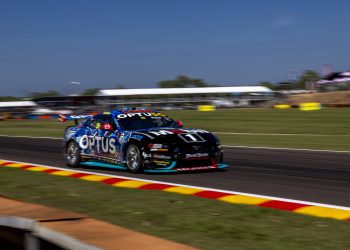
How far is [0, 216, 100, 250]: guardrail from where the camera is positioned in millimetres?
3854

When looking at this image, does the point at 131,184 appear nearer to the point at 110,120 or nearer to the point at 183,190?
the point at 183,190

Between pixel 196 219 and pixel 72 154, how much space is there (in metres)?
7.63

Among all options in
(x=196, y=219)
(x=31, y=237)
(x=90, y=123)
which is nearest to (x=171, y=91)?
(x=90, y=123)

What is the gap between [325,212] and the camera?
7.10 metres

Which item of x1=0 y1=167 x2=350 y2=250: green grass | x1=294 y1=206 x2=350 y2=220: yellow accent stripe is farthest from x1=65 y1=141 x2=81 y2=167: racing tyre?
x1=294 y1=206 x2=350 y2=220: yellow accent stripe

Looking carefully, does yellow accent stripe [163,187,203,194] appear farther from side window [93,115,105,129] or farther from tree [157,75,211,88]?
tree [157,75,211,88]

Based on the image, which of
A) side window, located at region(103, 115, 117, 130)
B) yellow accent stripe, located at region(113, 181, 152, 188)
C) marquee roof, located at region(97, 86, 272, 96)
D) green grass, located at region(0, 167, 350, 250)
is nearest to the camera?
green grass, located at region(0, 167, 350, 250)

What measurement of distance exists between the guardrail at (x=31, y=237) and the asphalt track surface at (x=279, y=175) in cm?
477

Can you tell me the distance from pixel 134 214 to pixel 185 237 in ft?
4.79

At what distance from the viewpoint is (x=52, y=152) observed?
1800cm

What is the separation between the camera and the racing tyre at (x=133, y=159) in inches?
450

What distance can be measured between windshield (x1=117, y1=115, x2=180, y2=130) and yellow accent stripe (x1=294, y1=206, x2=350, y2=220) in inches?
211

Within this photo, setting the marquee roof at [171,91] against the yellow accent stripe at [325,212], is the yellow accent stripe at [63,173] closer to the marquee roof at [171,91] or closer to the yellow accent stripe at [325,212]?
the yellow accent stripe at [325,212]

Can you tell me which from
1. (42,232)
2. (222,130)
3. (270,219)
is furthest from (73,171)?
(222,130)
